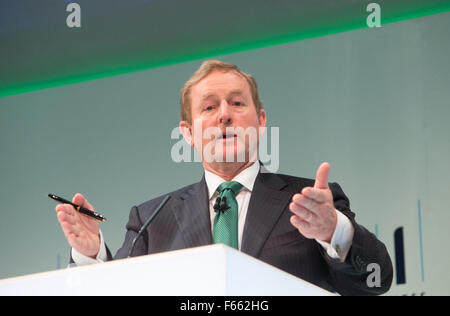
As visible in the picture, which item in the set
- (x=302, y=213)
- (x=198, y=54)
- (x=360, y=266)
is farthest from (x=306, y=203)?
(x=198, y=54)

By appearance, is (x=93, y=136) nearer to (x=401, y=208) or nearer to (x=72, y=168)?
(x=72, y=168)

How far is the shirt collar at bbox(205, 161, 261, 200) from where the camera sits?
6.20 feet

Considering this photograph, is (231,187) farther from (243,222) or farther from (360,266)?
(360,266)

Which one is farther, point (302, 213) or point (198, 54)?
point (198, 54)

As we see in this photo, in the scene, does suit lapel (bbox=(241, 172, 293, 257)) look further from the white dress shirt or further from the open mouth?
the open mouth

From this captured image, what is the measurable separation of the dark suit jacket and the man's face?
Answer: 105mm

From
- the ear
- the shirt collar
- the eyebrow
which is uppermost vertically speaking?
the eyebrow

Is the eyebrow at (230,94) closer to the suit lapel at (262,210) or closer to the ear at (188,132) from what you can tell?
the ear at (188,132)

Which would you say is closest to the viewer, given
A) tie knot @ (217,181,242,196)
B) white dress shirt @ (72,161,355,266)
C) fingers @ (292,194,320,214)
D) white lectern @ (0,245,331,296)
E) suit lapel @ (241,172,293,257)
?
white lectern @ (0,245,331,296)

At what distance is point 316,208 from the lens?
1.35 metres

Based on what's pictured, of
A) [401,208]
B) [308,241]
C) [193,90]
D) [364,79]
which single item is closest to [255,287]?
[308,241]

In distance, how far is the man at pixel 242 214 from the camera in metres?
1.52

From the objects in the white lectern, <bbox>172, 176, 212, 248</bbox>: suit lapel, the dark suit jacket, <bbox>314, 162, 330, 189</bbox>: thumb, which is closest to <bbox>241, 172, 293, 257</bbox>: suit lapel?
the dark suit jacket

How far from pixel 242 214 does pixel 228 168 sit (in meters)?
0.18
